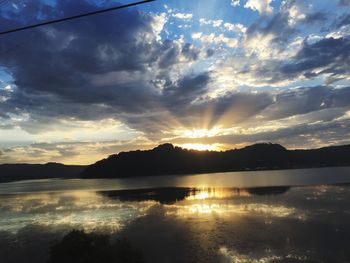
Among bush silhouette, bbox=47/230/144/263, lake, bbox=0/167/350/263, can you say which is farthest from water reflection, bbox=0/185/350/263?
bush silhouette, bbox=47/230/144/263

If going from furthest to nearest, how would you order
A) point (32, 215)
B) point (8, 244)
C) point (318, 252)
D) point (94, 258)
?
point (32, 215)
point (8, 244)
point (318, 252)
point (94, 258)

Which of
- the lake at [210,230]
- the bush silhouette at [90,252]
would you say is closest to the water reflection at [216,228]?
the lake at [210,230]

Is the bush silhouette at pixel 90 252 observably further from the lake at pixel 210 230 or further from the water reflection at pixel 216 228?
the water reflection at pixel 216 228

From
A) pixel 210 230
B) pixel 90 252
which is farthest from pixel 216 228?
pixel 90 252

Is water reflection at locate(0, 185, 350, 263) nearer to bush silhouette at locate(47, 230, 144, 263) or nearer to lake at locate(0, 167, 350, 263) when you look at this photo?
lake at locate(0, 167, 350, 263)

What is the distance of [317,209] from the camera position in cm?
6238

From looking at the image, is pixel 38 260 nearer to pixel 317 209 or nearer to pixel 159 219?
pixel 159 219

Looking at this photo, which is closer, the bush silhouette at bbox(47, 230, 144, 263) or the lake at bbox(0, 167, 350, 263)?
the bush silhouette at bbox(47, 230, 144, 263)

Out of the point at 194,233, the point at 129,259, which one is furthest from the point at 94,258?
the point at 194,233

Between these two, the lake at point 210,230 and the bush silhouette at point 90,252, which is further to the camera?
the lake at point 210,230

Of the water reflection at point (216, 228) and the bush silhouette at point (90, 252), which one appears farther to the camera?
the water reflection at point (216, 228)

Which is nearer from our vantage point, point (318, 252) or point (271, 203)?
point (318, 252)

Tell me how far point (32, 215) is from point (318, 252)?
181 ft

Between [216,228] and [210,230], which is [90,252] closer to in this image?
[210,230]
